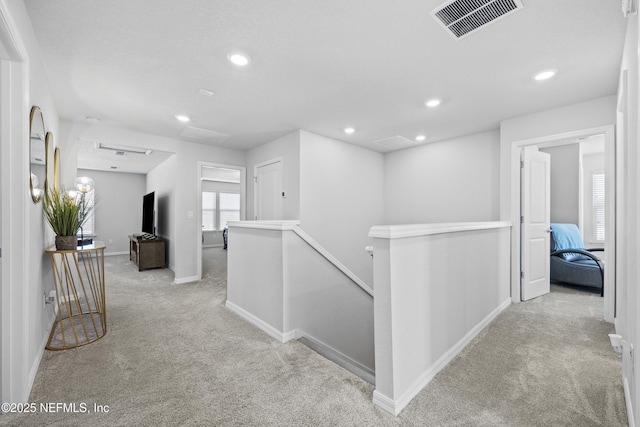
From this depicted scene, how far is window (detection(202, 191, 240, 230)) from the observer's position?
9.67 metres

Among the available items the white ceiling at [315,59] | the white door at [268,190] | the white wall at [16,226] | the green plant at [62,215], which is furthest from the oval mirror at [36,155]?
the white door at [268,190]

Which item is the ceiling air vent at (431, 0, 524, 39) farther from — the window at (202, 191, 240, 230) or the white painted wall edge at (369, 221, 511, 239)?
the window at (202, 191, 240, 230)

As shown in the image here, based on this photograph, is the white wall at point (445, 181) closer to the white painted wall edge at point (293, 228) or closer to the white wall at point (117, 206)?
the white painted wall edge at point (293, 228)

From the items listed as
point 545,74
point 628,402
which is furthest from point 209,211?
point 628,402

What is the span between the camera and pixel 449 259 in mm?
2133

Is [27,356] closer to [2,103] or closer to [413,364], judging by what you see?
[2,103]

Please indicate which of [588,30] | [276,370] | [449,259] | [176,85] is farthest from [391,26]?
[276,370]

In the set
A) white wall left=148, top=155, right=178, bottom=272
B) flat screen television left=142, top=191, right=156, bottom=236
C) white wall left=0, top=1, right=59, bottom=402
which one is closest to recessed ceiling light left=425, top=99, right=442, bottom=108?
white wall left=0, top=1, right=59, bottom=402

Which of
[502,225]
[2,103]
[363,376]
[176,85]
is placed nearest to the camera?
[2,103]

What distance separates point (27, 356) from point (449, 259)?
9.10 feet

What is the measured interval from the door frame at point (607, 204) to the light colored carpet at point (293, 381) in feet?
1.43

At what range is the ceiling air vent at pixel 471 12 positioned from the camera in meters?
1.70

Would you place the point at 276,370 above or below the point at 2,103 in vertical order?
below

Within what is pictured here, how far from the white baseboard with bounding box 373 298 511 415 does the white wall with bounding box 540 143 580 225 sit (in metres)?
3.93
